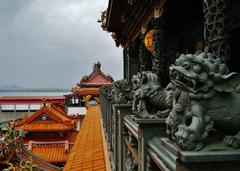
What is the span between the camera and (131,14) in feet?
30.0

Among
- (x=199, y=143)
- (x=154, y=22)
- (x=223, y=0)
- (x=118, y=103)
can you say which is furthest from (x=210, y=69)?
(x=154, y=22)

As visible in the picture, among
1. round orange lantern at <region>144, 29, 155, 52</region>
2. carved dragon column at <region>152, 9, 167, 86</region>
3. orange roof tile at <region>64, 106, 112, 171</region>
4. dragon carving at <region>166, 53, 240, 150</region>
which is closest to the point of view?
dragon carving at <region>166, 53, 240, 150</region>

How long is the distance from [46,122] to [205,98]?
23.2m

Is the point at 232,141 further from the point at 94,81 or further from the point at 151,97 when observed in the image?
the point at 94,81

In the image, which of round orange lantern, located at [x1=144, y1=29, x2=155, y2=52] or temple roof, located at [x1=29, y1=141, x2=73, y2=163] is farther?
temple roof, located at [x1=29, y1=141, x2=73, y2=163]

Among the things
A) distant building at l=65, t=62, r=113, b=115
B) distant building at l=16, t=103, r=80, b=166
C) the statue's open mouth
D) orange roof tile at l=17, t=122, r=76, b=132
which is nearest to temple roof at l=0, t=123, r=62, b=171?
the statue's open mouth

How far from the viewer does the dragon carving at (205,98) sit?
1.48 meters

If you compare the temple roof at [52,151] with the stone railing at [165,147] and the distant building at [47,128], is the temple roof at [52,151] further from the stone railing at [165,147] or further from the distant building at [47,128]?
Result: the stone railing at [165,147]

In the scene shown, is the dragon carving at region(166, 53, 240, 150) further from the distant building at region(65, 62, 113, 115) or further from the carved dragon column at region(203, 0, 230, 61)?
the distant building at region(65, 62, 113, 115)

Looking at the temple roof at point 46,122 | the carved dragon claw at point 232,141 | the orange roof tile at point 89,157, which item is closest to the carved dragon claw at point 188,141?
the carved dragon claw at point 232,141

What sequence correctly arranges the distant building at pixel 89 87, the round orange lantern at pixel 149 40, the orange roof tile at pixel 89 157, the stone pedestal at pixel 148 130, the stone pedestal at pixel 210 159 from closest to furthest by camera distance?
the stone pedestal at pixel 210 159 → the stone pedestal at pixel 148 130 → the orange roof tile at pixel 89 157 → the round orange lantern at pixel 149 40 → the distant building at pixel 89 87

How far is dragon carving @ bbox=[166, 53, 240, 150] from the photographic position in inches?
58.3

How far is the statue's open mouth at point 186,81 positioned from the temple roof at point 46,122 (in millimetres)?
21846

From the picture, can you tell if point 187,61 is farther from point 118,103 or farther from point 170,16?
point 170,16
